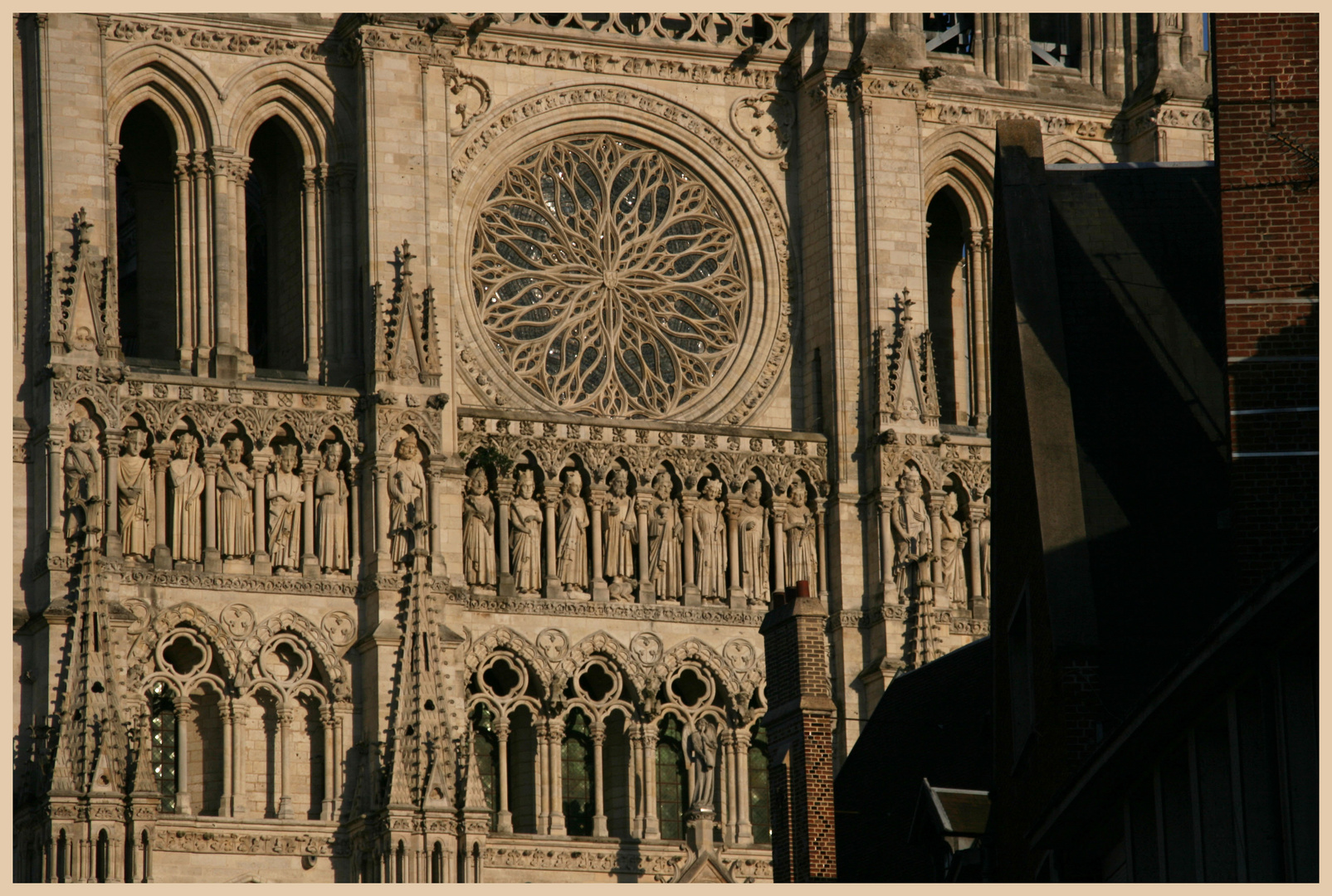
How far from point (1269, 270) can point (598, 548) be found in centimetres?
2409

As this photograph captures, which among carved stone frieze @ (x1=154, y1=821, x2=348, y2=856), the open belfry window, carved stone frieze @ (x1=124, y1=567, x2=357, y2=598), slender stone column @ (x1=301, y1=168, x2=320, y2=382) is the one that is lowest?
carved stone frieze @ (x1=154, y1=821, x2=348, y2=856)

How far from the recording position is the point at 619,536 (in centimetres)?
4825

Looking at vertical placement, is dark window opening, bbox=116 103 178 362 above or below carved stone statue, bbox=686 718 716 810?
above

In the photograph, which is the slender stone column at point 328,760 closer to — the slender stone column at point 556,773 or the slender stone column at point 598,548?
the slender stone column at point 556,773

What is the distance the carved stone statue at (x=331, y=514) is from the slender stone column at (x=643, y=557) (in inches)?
180

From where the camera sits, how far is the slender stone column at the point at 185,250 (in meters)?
47.3

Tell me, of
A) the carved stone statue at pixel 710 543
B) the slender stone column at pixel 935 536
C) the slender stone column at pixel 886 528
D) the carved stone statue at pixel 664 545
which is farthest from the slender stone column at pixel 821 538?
the carved stone statue at pixel 664 545

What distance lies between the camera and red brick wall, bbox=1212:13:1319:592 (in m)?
24.7

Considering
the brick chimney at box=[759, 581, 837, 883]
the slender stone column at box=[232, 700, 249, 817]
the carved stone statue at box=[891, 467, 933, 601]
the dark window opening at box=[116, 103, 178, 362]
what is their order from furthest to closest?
the carved stone statue at box=[891, 467, 933, 601] → the dark window opening at box=[116, 103, 178, 362] → the slender stone column at box=[232, 700, 249, 817] → the brick chimney at box=[759, 581, 837, 883]

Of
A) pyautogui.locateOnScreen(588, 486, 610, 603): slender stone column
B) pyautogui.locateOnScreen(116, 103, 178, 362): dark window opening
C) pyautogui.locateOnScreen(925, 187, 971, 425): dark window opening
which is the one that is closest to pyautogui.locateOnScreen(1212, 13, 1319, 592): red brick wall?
pyautogui.locateOnScreen(588, 486, 610, 603): slender stone column

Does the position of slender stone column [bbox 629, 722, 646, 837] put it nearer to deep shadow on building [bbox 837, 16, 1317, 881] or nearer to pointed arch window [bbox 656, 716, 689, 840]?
pointed arch window [bbox 656, 716, 689, 840]

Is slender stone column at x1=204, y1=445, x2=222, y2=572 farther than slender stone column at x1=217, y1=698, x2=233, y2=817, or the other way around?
slender stone column at x1=204, y1=445, x2=222, y2=572

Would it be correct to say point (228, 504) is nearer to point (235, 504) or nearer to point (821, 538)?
point (235, 504)

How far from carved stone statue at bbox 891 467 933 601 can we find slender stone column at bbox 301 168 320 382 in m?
9.08
